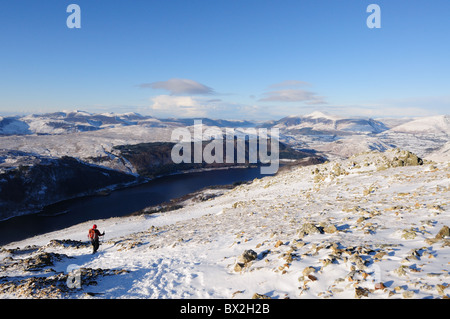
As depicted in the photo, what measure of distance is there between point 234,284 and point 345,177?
81.0 feet

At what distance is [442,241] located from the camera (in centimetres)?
823

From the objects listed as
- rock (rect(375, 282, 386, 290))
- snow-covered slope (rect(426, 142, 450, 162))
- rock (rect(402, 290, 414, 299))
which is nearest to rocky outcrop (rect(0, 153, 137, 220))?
rock (rect(375, 282, 386, 290))

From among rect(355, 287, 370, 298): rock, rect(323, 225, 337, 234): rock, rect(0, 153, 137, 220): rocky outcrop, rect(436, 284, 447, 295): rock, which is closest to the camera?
rect(436, 284, 447, 295): rock

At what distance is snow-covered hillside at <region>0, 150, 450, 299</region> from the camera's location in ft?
22.7

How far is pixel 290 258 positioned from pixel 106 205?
316 ft

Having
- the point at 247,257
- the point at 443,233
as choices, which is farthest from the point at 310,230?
the point at 443,233

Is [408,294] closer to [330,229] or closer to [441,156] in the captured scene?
[330,229]

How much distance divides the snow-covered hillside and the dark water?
6325 cm

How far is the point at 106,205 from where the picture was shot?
297 feet

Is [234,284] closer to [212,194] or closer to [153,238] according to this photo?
[153,238]

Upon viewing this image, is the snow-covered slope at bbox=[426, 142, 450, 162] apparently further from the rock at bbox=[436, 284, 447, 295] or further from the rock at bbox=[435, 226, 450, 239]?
the rock at bbox=[436, 284, 447, 295]
